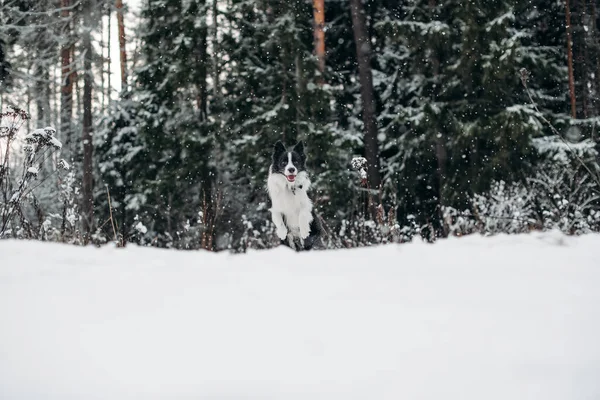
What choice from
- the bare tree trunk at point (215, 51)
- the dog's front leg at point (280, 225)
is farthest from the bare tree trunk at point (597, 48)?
the dog's front leg at point (280, 225)

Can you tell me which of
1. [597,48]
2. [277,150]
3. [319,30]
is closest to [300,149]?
[277,150]

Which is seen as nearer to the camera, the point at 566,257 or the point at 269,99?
the point at 566,257

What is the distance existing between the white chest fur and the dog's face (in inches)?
3.4

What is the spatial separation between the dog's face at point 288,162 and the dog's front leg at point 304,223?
47 cm

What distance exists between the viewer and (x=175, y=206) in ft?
49.1

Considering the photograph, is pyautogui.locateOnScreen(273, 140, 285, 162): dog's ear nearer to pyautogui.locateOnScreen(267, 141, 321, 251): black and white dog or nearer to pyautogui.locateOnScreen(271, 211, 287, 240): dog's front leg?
pyautogui.locateOnScreen(267, 141, 321, 251): black and white dog

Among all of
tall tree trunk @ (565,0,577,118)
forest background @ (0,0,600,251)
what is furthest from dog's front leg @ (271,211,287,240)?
tall tree trunk @ (565,0,577,118)

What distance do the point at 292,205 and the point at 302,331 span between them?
4.96 meters

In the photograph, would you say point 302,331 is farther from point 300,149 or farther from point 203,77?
point 203,77

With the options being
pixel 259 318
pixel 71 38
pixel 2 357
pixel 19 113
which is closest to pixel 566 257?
pixel 259 318

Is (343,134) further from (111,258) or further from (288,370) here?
(288,370)

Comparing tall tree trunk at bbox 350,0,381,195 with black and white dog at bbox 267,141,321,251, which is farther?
tall tree trunk at bbox 350,0,381,195

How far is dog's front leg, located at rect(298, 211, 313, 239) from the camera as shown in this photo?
6.37 m

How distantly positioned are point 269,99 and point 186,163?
9.85 feet
